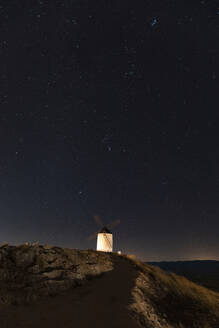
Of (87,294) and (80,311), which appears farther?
(87,294)

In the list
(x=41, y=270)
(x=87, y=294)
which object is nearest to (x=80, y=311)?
(x=87, y=294)

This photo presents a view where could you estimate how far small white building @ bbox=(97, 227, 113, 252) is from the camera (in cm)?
3728

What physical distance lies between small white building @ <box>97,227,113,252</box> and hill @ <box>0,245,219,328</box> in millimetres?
10035

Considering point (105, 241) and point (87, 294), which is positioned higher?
point (105, 241)

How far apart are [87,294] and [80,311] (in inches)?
110

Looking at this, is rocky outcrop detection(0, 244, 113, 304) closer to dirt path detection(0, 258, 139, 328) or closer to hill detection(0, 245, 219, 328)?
hill detection(0, 245, 219, 328)

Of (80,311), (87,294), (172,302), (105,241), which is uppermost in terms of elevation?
(105,241)

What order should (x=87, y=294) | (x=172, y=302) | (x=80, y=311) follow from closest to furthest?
(x=80, y=311) → (x=87, y=294) → (x=172, y=302)

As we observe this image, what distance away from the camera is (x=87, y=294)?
713 inches

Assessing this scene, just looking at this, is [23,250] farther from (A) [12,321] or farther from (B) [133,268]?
(B) [133,268]

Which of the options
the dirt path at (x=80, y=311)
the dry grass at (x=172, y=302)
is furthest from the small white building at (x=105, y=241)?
the dirt path at (x=80, y=311)

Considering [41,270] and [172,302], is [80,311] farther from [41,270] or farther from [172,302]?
[172,302]

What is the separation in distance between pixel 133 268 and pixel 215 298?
11333 mm

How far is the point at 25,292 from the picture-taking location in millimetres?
17031
